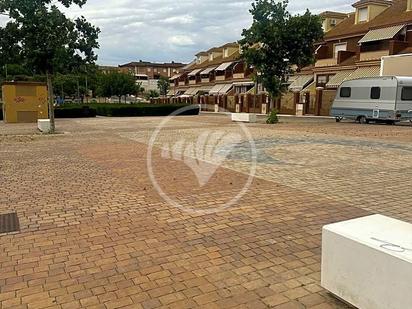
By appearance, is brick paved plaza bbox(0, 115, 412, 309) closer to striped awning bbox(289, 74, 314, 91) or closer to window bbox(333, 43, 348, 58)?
window bbox(333, 43, 348, 58)

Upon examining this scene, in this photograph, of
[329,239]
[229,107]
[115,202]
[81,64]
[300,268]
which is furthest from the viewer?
[229,107]

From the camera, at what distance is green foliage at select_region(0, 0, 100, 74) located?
1698 cm

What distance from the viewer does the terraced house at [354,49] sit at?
1277 inches

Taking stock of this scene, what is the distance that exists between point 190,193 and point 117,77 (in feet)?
201

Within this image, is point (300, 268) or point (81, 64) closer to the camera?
point (300, 268)

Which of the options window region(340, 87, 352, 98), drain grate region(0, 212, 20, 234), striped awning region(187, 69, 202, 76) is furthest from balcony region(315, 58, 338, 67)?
drain grate region(0, 212, 20, 234)

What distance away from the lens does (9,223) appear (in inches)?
205

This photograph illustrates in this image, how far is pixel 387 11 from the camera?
122 ft

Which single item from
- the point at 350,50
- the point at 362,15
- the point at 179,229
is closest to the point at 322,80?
the point at 350,50

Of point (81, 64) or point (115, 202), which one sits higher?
point (81, 64)

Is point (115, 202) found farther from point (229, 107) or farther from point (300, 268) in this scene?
point (229, 107)

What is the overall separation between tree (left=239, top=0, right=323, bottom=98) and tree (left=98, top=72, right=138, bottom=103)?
140 ft

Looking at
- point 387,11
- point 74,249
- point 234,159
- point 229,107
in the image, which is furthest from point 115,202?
point 229,107

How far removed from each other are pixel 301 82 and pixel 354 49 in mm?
6052
